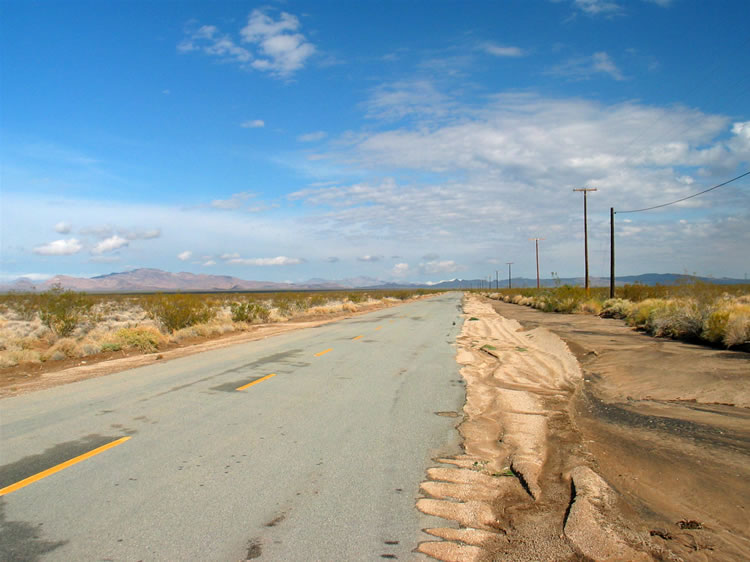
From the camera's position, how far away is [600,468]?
20.8ft

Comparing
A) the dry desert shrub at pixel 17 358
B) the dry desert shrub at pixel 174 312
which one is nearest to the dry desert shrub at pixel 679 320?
the dry desert shrub at pixel 174 312

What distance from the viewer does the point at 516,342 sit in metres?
19.8

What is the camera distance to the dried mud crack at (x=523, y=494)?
4.22 metres

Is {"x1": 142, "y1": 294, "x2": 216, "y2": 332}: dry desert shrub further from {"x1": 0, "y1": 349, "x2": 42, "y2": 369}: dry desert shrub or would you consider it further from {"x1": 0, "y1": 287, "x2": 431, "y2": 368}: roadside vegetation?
{"x1": 0, "y1": 349, "x2": 42, "y2": 369}: dry desert shrub

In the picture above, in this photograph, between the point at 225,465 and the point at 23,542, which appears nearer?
the point at 23,542

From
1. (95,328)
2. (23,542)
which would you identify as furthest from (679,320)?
(95,328)

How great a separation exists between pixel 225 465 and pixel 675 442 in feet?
19.9

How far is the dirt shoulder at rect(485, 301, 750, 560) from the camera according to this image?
466 cm

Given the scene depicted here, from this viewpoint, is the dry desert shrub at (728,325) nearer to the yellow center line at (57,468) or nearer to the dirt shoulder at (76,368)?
the yellow center line at (57,468)

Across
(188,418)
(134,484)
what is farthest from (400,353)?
(134,484)

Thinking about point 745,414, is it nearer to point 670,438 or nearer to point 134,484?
point 670,438

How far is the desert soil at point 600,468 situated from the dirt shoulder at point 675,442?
2 centimetres

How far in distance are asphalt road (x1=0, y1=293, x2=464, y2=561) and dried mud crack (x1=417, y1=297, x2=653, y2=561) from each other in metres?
0.32

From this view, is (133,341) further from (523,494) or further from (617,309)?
(617,309)
